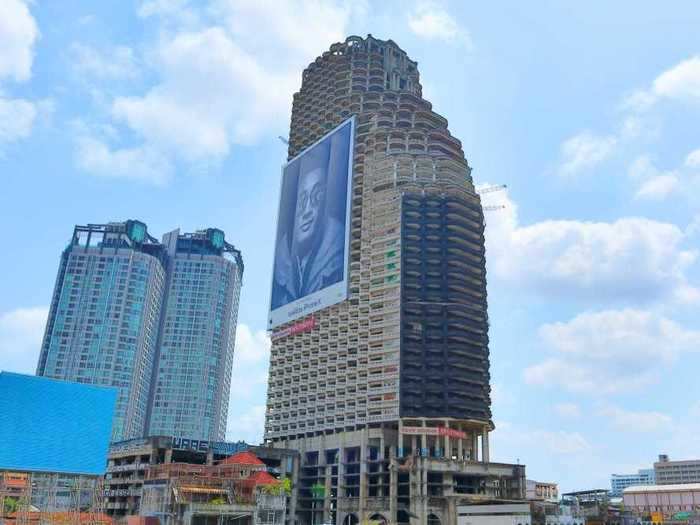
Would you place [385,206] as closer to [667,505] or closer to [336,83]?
[336,83]

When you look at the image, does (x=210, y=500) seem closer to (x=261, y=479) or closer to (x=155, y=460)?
(x=261, y=479)

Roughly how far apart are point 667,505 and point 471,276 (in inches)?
2448

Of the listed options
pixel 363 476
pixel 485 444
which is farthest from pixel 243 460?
pixel 485 444

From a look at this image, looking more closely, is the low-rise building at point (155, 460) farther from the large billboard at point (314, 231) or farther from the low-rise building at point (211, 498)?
the large billboard at point (314, 231)

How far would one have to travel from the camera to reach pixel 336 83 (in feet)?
616

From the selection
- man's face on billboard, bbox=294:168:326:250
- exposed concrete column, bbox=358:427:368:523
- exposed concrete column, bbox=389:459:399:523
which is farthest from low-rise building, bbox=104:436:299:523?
man's face on billboard, bbox=294:168:326:250

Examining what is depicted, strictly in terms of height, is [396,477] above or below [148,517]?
above

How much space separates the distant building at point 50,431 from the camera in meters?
89.8

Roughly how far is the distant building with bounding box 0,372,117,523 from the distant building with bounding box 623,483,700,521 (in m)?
104

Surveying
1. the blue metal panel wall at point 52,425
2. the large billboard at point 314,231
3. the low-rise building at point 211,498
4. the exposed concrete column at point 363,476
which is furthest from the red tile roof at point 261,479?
the large billboard at point 314,231

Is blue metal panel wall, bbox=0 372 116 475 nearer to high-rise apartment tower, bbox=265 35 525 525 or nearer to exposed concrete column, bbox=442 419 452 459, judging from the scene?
high-rise apartment tower, bbox=265 35 525 525

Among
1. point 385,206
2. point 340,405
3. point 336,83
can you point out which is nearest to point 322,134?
point 336,83

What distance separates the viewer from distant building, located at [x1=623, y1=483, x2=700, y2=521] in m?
137

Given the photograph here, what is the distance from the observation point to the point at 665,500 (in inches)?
5556
